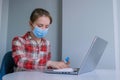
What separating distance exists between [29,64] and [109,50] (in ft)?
2.88

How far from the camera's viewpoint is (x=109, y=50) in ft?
5.55

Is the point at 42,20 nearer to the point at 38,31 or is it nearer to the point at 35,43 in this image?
the point at 38,31

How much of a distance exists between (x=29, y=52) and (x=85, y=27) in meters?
0.70

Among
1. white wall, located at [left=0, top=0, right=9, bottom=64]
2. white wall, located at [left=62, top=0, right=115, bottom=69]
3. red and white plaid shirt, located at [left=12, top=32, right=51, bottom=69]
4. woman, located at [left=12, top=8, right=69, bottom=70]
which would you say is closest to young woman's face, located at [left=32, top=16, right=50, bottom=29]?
woman, located at [left=12, top=8, right=69, bottom=70]

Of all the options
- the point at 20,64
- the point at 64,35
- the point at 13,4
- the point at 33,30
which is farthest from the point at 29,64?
the point at 13,4

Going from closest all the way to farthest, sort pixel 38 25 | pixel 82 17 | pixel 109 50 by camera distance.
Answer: pixel 38 25 < pixel 109 50 < pixel 82 17

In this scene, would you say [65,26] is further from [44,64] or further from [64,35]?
[44,64]

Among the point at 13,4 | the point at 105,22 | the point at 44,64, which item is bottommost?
the point at 44,64

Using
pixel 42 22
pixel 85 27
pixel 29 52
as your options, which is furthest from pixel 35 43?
pixel 85 27

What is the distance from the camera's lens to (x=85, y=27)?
1.83 metres

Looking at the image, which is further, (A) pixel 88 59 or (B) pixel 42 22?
(B) pixel 42 22

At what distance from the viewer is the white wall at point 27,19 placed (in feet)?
6.72

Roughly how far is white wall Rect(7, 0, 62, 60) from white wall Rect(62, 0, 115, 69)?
0.48 ft

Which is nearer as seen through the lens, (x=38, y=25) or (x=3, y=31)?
(x=38, y=25)
